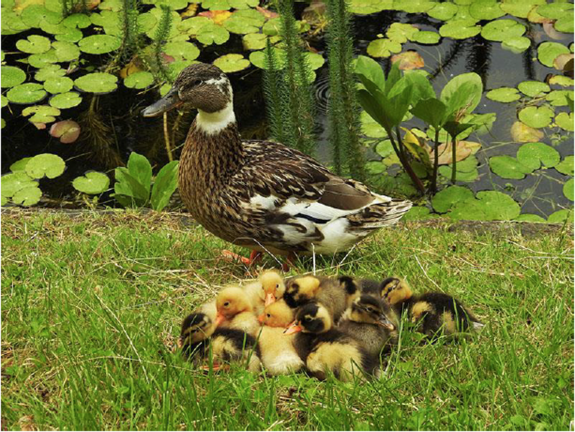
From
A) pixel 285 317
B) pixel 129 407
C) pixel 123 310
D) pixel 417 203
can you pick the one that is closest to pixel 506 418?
pixel 285 317

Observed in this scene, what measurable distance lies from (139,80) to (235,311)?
172 inches

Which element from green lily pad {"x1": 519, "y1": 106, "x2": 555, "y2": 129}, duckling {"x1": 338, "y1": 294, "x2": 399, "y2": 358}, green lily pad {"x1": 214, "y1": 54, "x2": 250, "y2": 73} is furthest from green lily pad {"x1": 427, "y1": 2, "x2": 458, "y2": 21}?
duckling {"x1": 338, "y1": 294, "x2": 399, "y2": 358}

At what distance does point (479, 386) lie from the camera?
3.33 metres

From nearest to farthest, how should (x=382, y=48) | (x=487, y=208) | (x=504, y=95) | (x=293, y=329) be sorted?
(x=293, y=329), (x=487, y=208), (x=504, y=95), (x=382, y=48)

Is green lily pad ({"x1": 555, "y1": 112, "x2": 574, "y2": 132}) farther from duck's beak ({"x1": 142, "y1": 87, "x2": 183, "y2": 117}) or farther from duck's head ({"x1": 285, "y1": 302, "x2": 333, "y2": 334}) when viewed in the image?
duck's head ({"x1": 285, "y1": 302, "x2": 333, "y2": 334})

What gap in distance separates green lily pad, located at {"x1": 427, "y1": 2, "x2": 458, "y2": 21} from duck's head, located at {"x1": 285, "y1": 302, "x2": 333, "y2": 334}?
5288 mm

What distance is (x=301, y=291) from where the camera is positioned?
148 inches

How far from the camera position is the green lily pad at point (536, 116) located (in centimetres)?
715

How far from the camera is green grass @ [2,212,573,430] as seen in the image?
10.5 ft

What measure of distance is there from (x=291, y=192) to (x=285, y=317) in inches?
45.8

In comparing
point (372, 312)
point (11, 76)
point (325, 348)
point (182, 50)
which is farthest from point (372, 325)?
point (11, 76)

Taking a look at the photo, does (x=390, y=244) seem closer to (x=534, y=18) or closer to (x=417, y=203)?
(x=417, y=203)

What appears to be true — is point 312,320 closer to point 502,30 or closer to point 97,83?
point 97,83

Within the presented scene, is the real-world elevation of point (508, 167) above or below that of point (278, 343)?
below
